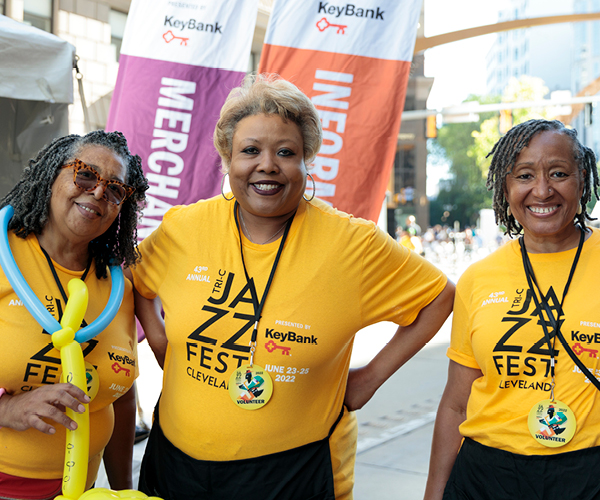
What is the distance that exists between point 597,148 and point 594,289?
63.6 meters

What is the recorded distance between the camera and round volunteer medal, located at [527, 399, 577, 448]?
1.84 m

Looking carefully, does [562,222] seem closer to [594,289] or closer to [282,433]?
[594,289]

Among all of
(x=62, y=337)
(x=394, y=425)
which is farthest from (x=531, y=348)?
(x=394, y=425)

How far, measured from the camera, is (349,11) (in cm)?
366

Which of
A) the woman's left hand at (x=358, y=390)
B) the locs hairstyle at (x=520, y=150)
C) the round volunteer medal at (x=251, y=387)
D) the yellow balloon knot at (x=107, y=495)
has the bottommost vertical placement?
the yellow balloon knot at (x=107, y=495)

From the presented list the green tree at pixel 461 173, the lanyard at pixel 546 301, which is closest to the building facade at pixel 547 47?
the green tree at pixel 461 173

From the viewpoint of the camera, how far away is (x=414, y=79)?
36594 mm

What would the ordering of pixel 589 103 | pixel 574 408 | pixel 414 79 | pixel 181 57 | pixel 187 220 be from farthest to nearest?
pixel 414 79, pixel 589 103, pixel 181 57, pixel 187 220, pixel 574 408

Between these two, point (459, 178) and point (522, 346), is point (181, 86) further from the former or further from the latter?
point (459, 178)

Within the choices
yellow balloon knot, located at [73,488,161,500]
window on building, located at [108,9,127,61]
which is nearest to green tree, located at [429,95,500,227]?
window on building, located at [108,9,127,61]

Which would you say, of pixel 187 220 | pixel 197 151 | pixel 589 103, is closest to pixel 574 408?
pixel 187 220

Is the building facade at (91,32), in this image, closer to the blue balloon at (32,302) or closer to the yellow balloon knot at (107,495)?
the blue balloon at (32,302)

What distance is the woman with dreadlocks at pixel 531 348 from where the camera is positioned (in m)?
1.86

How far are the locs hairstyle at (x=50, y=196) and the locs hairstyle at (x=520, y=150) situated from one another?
134 cm
